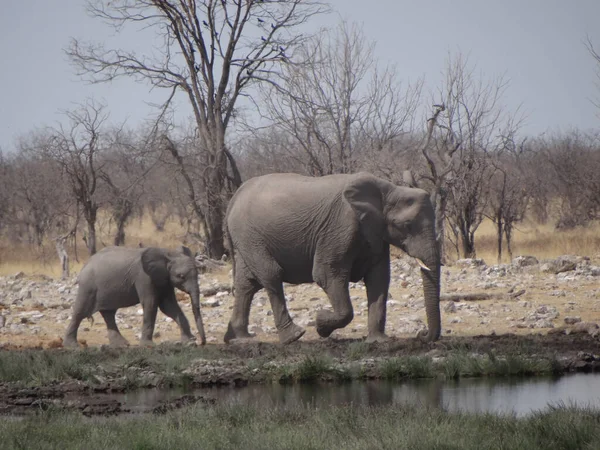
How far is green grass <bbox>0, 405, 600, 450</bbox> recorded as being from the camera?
739cm

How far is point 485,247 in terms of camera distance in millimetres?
34438

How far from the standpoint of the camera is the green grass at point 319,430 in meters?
7.39

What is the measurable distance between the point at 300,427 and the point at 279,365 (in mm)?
3664

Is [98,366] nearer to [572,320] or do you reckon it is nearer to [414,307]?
[414,307]

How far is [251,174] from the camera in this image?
38.0 m

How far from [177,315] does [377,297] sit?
3.25 metres

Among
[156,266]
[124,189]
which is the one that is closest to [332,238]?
[156,266]

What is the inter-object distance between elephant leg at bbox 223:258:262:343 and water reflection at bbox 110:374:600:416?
312 cm

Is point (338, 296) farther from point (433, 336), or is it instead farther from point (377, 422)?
point (377, 422)

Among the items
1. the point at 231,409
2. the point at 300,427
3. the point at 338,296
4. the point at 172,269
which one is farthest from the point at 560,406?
the point at 172,269

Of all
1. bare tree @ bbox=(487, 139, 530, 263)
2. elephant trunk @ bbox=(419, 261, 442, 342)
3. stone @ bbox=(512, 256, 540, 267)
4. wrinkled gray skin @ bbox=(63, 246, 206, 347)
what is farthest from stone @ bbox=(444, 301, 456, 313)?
bare tree @ bbox=(487, 139, 530, 263)

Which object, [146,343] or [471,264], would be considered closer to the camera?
[146,343]

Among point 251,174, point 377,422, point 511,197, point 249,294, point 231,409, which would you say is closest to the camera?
point 377,422

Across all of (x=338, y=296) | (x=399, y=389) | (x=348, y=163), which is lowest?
(x=399, y=389)
